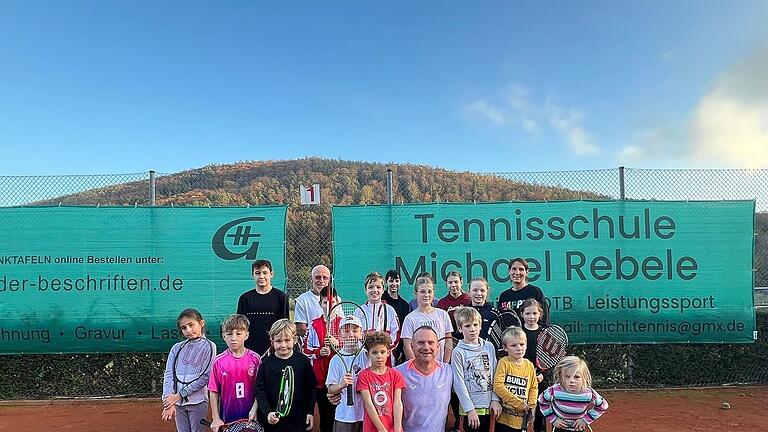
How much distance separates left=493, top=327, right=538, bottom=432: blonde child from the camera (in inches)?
144

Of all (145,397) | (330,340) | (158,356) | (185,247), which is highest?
(185,247)

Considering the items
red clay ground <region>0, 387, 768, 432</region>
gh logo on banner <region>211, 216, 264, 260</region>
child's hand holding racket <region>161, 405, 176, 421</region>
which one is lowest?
red clay ground <region>0, 387, 768, 432</region>

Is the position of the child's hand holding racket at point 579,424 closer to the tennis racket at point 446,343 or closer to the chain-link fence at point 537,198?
the tennis racket at point 446,343

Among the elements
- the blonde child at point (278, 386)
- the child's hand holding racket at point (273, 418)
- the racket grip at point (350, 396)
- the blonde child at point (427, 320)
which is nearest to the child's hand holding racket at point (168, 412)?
the blonde child at point (278, 386)

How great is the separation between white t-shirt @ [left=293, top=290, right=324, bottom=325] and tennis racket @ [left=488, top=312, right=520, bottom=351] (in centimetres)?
147

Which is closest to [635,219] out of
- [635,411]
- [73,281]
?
[635,411]

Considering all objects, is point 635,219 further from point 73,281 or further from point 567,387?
point 73,281

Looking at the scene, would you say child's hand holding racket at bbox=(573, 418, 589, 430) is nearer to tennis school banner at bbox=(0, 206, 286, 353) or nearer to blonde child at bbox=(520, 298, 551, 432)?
blonde child at bbox=(520, 298, 551, 432)

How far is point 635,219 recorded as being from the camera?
6.85 meters

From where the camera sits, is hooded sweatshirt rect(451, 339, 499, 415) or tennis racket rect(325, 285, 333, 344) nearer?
hooded sweatshirt rect(451, 339, 499, 415)

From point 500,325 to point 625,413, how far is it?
271 centimetres

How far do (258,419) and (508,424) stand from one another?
1.80 meters

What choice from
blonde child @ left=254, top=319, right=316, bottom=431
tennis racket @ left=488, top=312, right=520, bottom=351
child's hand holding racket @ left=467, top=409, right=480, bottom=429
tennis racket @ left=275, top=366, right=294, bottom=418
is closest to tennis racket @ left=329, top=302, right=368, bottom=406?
blonde child @ left=254, top=319, right=316, bottom=431

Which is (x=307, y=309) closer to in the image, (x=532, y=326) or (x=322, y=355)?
(x=322, y=355)
